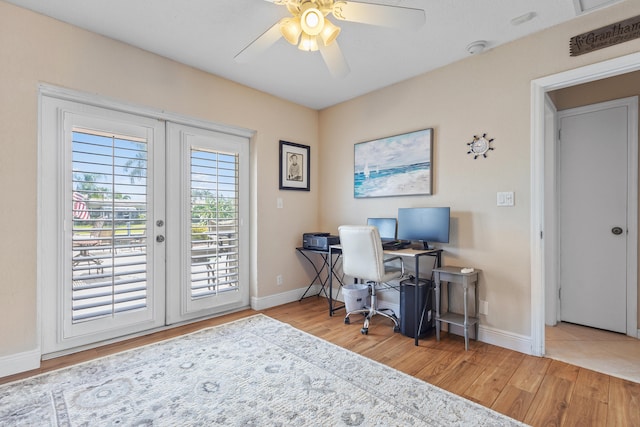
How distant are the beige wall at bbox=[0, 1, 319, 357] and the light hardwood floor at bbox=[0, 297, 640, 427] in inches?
24.6

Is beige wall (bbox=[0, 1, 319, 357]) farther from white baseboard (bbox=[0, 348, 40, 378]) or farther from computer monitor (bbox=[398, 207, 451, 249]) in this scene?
computer monitor (bbox=[398, 207, 451, 249])

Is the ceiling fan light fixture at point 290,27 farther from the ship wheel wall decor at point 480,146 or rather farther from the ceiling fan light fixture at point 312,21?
the ship wheel wall decor at point 480,146

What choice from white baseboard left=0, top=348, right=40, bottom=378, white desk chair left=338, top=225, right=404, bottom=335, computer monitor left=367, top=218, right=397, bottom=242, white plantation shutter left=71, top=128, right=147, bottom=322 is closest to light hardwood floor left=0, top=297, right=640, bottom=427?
white baseboard left=0, top=348, right=40, bottom=378

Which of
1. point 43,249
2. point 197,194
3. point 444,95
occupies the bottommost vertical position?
point 43,249

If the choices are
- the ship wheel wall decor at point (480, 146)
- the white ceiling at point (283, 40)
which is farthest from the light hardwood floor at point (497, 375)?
the white ceiling at point (283, 40)

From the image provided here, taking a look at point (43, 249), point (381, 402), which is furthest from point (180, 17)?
point (381, 402)

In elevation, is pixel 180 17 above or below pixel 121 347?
above

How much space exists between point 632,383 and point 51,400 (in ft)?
11.9

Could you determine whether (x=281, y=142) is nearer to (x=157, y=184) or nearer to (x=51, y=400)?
(x=157, y=184)

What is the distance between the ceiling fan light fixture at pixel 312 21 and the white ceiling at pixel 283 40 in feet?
1.93

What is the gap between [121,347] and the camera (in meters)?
2.59

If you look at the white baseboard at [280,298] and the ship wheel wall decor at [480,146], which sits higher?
the ship wheel wall decor at [480,146]

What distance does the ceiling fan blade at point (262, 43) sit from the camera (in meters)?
1.86

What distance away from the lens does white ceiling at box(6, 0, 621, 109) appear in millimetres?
2145
